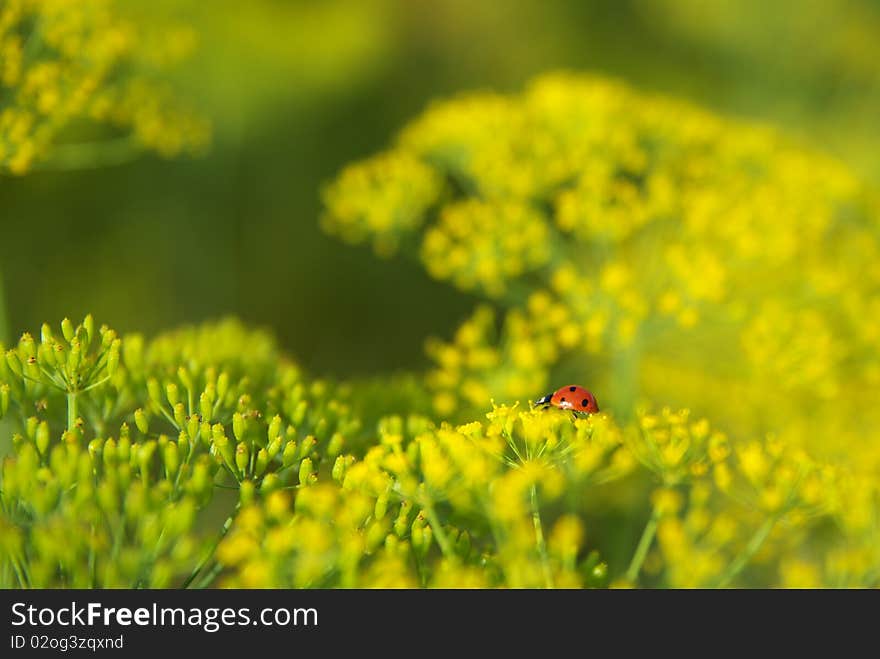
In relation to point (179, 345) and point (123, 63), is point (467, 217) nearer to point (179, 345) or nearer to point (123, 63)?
point (179, 345)

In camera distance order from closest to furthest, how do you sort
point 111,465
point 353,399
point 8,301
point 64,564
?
point 64,564 → point 111,465 → point 353,399 → point 8,301

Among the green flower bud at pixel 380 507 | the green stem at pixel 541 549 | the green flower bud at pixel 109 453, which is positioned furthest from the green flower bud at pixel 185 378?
the green stem at pixel 541 549

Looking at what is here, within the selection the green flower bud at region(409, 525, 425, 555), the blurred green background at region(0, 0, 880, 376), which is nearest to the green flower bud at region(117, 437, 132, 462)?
the green flower bud at region(409, 525, 425, 555)

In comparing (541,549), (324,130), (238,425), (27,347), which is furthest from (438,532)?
(324,130)

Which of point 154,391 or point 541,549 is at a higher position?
point 154,391

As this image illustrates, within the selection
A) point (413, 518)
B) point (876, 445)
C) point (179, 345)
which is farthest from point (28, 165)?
point (876, 445)

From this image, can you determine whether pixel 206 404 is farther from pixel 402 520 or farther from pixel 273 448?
pixel 402 520
